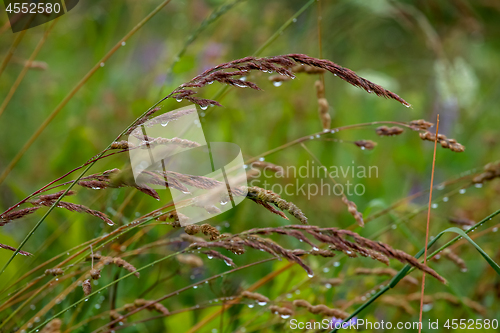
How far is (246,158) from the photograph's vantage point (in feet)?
4.38

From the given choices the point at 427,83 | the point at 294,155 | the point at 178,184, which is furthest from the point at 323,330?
the point at 427,83

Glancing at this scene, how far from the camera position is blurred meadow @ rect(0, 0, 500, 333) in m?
1.06

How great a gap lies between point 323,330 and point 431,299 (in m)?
0.36

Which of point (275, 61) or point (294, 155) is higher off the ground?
point (275, 61)

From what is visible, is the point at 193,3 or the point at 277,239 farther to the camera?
the point at 193,3

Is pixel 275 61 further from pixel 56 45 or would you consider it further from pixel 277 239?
pixel 56 45

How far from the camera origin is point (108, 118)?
1.97m

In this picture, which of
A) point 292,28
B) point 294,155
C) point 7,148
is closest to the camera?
point 7,148

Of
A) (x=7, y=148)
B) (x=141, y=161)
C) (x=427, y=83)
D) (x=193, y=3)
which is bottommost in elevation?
(x=427, y=83)

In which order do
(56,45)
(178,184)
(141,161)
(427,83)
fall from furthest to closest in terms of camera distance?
(427,83) → (56,45) → (141,161) → (178,184)

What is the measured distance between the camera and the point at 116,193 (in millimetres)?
1115

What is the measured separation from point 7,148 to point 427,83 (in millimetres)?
3026

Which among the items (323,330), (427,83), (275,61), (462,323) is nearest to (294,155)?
(462,323)

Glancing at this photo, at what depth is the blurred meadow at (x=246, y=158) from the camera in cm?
106
